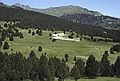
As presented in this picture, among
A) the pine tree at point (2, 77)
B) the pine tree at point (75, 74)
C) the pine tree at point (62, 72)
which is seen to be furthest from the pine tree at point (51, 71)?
the pine tree at point (2, 77)

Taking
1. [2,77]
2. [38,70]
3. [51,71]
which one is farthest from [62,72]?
[2,77]

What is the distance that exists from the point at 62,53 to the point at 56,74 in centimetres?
5693

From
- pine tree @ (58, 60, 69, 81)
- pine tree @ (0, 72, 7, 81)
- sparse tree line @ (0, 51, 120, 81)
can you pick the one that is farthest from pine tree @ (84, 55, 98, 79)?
pine tree @ (0, 72, 7, 81)

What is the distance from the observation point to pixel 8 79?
89.8 meters

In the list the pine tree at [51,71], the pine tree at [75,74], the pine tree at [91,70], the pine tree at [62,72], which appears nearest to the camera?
the pine tree at [51,71]

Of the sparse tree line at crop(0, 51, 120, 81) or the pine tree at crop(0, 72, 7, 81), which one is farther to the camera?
the sparse tree line at crop(0, 51, 120, 81)

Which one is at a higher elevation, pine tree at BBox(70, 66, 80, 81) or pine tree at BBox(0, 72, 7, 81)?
pine tree at BBox(0, 72, 7, 81)

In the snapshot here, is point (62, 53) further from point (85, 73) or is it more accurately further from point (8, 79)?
point (8, 79)

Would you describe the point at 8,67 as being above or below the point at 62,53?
above

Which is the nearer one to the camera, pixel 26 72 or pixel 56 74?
pixel 26 72

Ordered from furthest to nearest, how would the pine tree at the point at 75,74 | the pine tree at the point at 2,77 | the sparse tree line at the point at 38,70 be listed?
1. the pine tree at the point at 75,74
2. the sparse tree line at the point at 38,70
3. the pine tree at the point at 2,77

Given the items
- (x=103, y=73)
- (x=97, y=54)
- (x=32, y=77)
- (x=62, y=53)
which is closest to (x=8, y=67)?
(x=32, y=77)

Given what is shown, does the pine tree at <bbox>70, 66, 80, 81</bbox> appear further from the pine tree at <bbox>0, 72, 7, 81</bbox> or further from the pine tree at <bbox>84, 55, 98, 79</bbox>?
the pine tree at <bbox>0, 72, 7, 81</bbox>

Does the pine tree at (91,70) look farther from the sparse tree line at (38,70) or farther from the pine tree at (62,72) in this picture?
the pine tree at (62,72)
